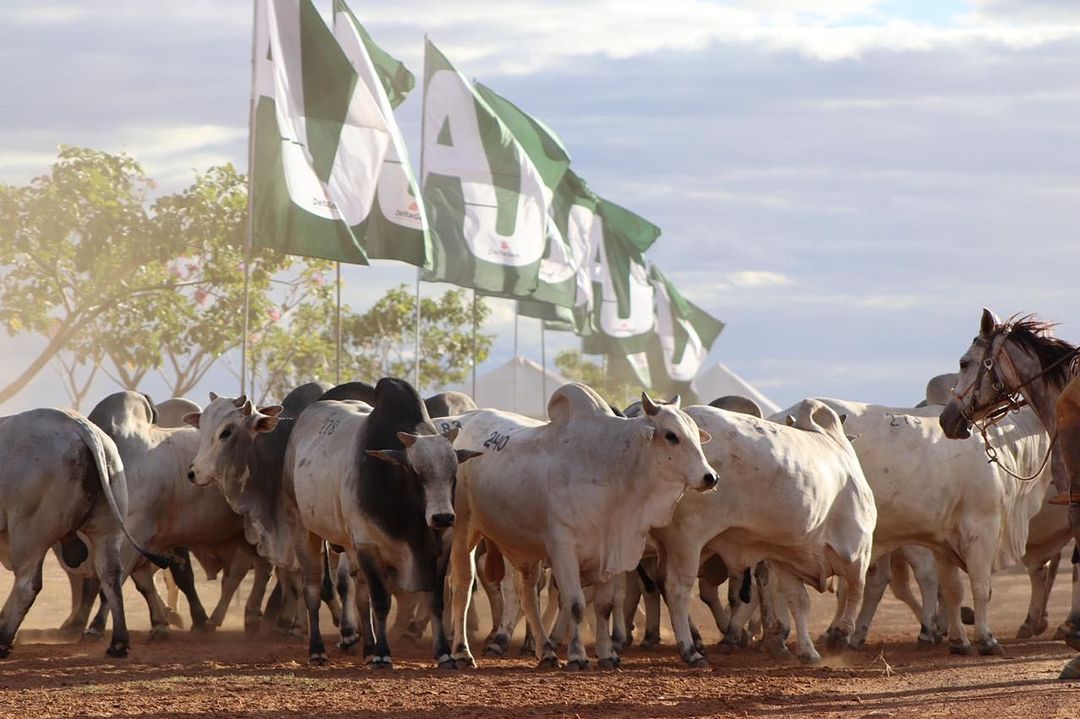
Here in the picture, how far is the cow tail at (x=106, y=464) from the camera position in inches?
569

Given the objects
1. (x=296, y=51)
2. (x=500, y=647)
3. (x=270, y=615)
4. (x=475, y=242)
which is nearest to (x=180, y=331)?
(x=475, y=242)

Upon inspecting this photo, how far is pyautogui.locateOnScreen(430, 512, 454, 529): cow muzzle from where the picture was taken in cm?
1328

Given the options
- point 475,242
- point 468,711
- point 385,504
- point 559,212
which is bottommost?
point 468,711

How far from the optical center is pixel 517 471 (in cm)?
1443

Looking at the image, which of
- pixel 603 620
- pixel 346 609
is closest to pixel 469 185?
pixel 346 609

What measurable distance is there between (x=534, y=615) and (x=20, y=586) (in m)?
4.16

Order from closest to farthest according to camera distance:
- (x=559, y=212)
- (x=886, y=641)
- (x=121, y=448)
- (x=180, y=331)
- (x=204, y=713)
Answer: (x=204, y=713), (x=121, y=448), (x=886, y=641), (x=559, y=212), (x=180, y=331)

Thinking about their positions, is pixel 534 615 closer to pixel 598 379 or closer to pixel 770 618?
pixel 770 618

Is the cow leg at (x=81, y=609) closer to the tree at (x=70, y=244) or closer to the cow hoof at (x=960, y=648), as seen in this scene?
the cow hoof at (x=960, y=648)

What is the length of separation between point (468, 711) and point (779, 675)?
144 inches

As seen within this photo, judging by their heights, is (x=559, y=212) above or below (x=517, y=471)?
above

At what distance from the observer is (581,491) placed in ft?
46.3

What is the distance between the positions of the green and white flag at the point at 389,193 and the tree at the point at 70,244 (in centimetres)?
Answer: 1502

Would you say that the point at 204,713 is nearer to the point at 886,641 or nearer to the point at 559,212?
the point at 886,641
